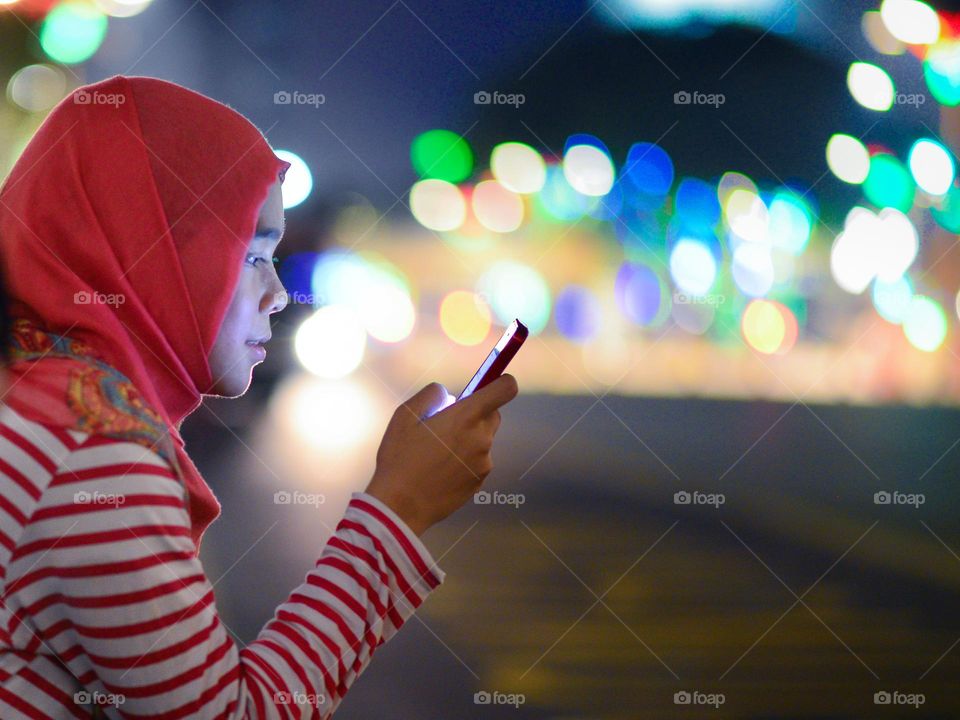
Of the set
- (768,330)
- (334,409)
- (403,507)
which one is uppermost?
(768,330)

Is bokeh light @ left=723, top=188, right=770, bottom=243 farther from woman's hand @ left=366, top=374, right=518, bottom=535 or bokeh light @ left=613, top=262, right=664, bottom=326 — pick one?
woman's hand @ left=366, top=374, right=518, bottom=535

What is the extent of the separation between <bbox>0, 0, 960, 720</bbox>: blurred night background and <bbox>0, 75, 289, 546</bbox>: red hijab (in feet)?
2.59

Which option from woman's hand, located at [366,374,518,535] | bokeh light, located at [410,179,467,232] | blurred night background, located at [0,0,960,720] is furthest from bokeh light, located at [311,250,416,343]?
woman's hand, located at [366,374,518,535]

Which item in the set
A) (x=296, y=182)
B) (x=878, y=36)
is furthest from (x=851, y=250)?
(x=296, y=182)

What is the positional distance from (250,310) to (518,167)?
3.36ft

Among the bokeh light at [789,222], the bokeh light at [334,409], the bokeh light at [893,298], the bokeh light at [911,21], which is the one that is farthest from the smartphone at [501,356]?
the bokeh light at [893,298]

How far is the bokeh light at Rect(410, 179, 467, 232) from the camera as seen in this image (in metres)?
1.57

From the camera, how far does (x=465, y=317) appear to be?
1.63 m

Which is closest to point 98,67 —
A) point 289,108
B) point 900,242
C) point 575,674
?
point 289,108

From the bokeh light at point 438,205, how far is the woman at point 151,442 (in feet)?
2.81

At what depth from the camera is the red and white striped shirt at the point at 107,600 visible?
0.49 metres

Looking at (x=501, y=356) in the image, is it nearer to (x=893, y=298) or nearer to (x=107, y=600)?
(x=107, y=600)

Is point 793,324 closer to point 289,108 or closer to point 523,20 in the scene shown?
point 523,20

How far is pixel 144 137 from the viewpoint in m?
0.64
